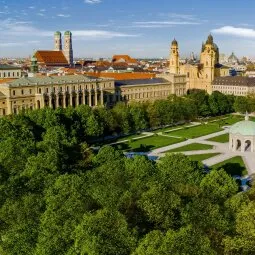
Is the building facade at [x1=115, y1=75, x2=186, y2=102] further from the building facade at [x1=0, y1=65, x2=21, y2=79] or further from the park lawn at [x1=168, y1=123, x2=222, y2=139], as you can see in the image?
the building facade at [x1=0, y1=65, x2=21, y2=79]

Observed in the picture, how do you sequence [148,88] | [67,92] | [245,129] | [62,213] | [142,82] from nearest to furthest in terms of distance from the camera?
[62,213] < [245,129] < [67,92] < [142,82] < [148,88]

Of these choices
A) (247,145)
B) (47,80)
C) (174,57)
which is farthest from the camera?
(174,57)

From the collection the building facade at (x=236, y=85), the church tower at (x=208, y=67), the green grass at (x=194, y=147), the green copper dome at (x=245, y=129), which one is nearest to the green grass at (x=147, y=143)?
the green grass at (x=194, y=147)

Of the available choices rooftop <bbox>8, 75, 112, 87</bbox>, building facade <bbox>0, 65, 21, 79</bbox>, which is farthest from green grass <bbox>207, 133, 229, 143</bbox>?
building facade <bbox>0, 65, 21, 79</bbox>

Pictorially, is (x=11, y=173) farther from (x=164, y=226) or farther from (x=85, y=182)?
(x=164, y=226)

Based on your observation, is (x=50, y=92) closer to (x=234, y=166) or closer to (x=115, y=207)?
(x=234, y=166)

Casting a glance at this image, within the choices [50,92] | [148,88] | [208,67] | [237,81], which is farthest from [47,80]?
[237,81]
